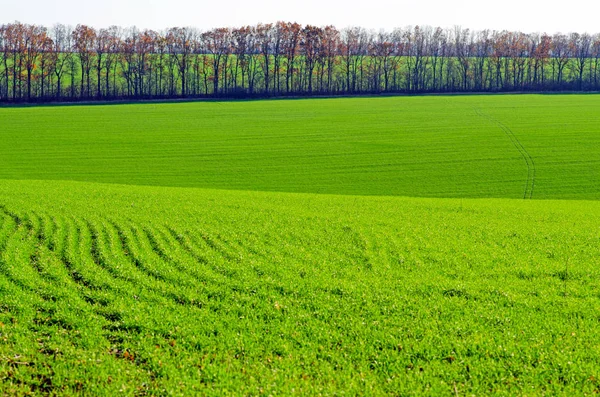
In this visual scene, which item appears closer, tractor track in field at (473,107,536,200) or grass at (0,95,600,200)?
tractor track in field at (473,107,536,200)

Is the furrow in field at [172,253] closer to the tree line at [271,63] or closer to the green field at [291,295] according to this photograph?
the green field at [291,295]

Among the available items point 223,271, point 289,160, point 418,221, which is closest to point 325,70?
point 289,160

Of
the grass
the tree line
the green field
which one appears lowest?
the green field

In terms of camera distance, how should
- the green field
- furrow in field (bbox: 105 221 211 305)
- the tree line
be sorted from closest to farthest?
1. the green field
2. furrow in field (bbox: 105 221 211 305)
3. the tree line

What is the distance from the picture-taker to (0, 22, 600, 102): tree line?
319ft

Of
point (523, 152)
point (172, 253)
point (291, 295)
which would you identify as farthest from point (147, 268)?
point (523, 152)

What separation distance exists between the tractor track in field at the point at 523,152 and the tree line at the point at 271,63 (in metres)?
42.1

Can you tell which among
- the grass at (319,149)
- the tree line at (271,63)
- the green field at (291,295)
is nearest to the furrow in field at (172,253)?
the green field at (291,295)

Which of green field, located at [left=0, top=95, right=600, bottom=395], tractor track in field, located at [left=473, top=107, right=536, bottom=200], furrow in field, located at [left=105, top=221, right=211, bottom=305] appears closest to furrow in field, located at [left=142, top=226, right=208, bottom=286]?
green field, located at [left=0, top=95, right=600, bottom=395]

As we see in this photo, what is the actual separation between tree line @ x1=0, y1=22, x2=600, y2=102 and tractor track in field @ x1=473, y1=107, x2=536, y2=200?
4211 centimetres

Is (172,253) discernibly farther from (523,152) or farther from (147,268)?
(523,152)

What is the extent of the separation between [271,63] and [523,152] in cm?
7943

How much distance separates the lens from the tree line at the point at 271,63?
319 ft

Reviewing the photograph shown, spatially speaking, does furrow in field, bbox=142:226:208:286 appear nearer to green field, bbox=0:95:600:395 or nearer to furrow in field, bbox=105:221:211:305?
green field, bbox=0:95:600:395
